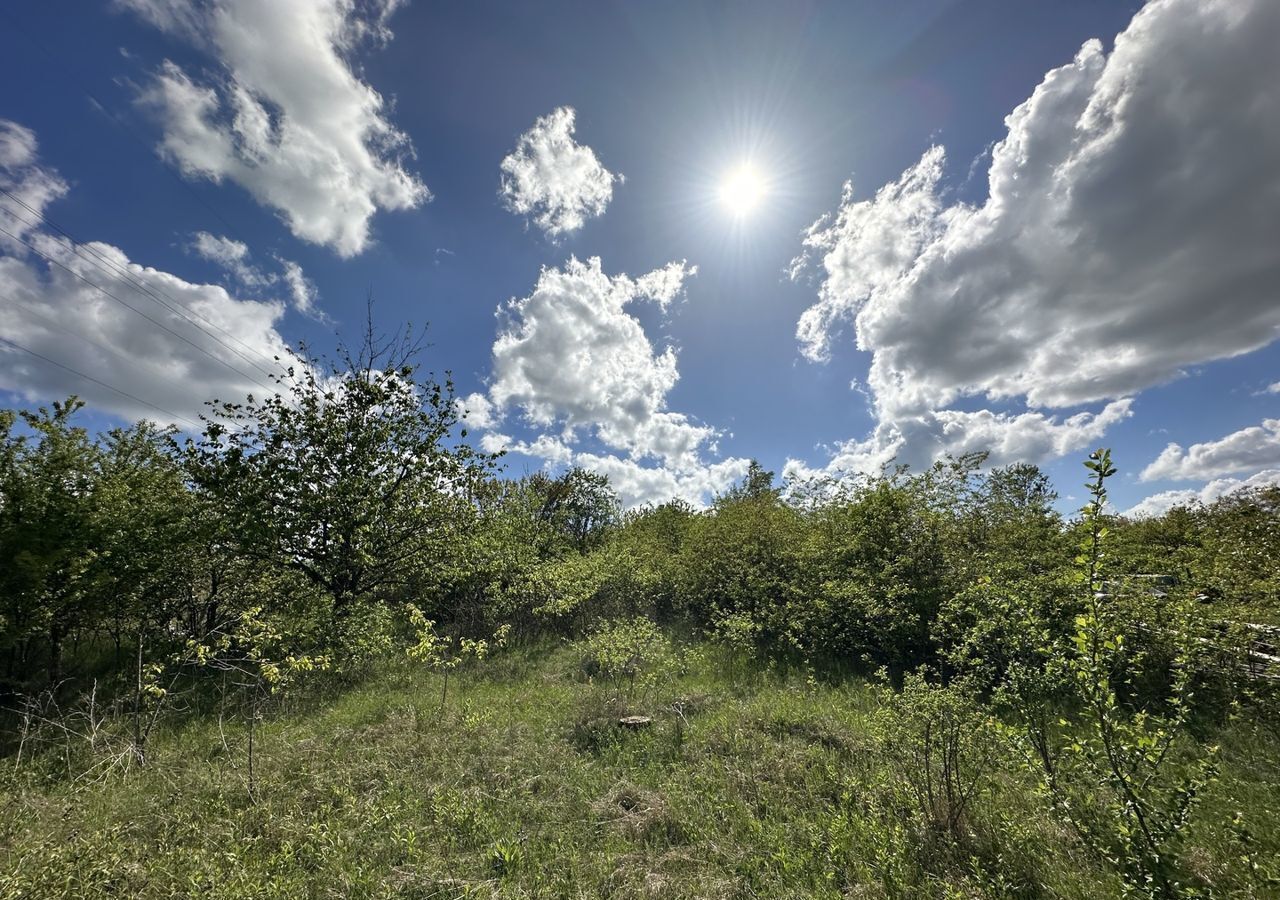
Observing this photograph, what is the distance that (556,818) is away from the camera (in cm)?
547

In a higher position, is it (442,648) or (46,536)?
(46,536)

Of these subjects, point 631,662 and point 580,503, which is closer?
point 631,662

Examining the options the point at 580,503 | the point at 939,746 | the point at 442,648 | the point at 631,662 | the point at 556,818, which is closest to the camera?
the point at 939,746

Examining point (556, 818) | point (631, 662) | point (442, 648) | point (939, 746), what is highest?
point (442, 648)

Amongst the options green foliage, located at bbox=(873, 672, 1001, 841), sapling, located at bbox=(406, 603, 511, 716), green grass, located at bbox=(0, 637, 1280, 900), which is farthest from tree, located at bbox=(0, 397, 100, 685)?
green foliage, located at bbox=(873, 672, 1001, 841)

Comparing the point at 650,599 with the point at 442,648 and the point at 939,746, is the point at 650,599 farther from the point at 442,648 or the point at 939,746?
the point at 939,746

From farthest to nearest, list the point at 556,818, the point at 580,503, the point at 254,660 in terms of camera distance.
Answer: the point at 580,503 < the point at 254,660 < the point at 556,818

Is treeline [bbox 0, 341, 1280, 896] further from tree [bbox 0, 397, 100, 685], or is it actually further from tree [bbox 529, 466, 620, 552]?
tree [bbox 529, 466, 620, 552]

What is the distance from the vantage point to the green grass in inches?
166

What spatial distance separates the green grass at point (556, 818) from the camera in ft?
13.8

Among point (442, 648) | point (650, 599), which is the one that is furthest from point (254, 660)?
point (650, 599)

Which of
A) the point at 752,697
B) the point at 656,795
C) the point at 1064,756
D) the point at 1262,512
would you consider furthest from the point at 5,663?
Result: the point at 1262,512

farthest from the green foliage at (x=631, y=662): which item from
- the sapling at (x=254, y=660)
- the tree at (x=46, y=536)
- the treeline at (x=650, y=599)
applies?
the tree at (x=46, y=536)

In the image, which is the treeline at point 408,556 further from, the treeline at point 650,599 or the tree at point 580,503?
the tree at point 580,503
